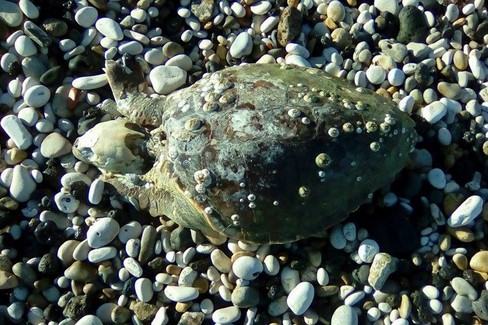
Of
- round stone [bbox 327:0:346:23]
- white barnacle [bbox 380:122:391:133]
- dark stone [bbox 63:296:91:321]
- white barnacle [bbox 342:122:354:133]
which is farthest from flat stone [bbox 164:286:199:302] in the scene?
round stone [bbox 327:0:346:23]

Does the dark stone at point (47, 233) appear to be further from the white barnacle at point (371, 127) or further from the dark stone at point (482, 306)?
the dark stone at point (482, 306)

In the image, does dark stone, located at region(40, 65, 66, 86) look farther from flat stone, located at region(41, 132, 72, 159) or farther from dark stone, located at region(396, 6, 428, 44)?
dark stone, located at region(396, 6, 428, 44)

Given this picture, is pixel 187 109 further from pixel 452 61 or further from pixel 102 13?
pixel 452 61

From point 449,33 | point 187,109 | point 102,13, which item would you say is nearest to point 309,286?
point 187,109

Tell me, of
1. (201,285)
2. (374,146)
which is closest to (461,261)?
(374,146)

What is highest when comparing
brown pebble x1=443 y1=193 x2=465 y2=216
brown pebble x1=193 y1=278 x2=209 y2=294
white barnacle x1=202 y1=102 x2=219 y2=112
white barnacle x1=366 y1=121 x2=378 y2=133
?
white barnacle x1=202 y1=102 x2=219 y2=112

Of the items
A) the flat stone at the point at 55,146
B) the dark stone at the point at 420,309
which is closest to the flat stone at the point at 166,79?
the flat stone at the point at 55,146

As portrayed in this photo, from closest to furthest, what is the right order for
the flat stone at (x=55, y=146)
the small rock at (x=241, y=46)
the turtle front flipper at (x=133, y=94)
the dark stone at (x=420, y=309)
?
the dark stone at (x=420, y=309)
the turtle front flipper at (x=133, y=94)
the flat stone at (x=55, y=146)
the small rock at (x=241, y=46)
